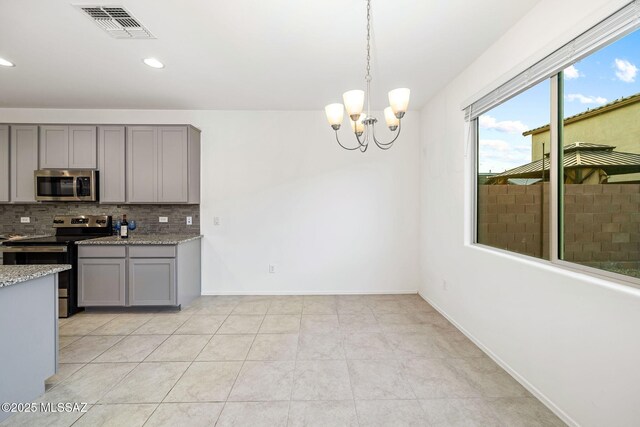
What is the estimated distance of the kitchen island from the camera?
1710 mm

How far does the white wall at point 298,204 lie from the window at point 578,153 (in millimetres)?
1727

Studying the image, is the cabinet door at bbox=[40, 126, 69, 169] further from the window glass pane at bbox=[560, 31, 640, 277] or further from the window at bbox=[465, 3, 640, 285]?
the window glass pane at bbox=[560, 31, 640, 277]

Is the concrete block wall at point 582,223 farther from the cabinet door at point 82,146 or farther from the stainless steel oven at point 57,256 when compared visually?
the cabinet door at point 82,146

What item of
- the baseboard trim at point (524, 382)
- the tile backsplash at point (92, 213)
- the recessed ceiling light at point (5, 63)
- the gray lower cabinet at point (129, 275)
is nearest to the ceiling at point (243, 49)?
the recessed ceiling light at point (5, 63)

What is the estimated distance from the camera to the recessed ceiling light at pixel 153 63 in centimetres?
273

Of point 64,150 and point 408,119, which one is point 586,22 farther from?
point 64,150

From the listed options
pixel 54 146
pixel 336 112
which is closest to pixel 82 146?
pixel 54 146

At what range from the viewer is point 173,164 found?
12.5 ft

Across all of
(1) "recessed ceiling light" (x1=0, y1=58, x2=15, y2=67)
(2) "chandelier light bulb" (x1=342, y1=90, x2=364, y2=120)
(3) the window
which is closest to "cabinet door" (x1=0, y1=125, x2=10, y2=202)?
(1) "recessed ceiling light" (x1=0, y1=58, x2=15, y2=67)

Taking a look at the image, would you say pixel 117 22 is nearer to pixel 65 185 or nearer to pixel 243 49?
pixel 243 49

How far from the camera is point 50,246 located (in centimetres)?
328

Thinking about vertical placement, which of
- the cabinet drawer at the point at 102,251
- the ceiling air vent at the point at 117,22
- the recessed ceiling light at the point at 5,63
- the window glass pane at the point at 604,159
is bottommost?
the cabinet drawer at the point at 102,251

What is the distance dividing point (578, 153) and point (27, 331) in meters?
3.63

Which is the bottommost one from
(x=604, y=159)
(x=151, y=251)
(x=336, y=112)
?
(x=151, y=251)
